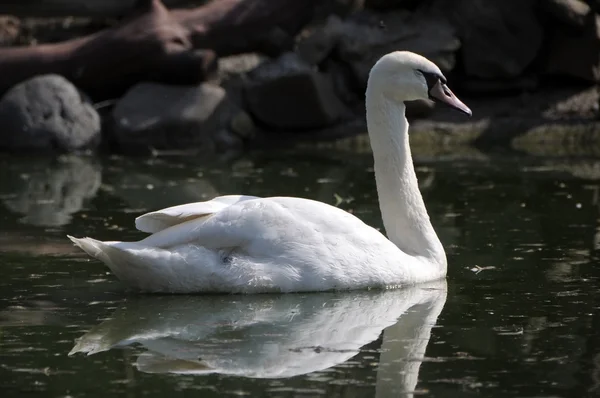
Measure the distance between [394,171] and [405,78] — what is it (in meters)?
0.57

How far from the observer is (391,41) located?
16.1 meters

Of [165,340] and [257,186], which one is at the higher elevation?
[165,340]

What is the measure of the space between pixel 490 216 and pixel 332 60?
674 centimetres

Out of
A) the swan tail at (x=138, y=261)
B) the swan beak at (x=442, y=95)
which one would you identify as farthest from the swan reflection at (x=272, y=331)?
the swan beak at (x=442, y=95)

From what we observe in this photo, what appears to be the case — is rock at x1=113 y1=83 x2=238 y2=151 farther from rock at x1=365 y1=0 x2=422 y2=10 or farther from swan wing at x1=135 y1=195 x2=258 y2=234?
swan wing at x1=135 y1=195 x2=258 y2=234

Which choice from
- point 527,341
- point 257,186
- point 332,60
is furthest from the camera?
point 332,60

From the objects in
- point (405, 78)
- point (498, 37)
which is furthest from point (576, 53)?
point (405, 78)

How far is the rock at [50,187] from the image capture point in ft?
33.3

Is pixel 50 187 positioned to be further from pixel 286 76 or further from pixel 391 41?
pixel 391 41

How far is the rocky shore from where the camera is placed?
598 inches

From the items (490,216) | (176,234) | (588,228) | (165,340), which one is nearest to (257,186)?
(490,216)

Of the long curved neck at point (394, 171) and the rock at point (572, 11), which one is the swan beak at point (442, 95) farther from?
the rock at point (572, 11)

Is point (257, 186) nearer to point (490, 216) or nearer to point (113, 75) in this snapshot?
point (490, 216)

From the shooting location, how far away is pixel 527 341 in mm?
5938
